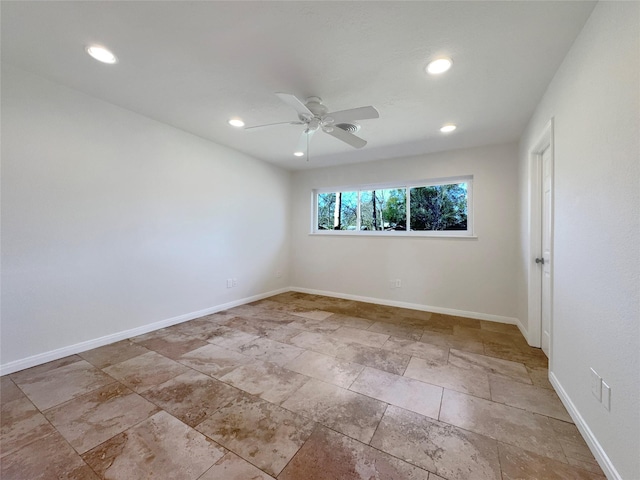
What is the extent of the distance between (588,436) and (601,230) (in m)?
1.14

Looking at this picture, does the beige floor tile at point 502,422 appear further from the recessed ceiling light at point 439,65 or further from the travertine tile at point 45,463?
the recessed ceiling light at point 439,65

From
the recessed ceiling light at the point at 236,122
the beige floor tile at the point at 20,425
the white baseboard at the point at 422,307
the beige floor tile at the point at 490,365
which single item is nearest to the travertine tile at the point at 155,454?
the beige floor tile at the point at 20,425

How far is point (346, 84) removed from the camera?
84.4 inches

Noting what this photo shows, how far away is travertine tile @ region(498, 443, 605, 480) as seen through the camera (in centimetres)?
121

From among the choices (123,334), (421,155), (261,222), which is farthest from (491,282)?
(123,334)

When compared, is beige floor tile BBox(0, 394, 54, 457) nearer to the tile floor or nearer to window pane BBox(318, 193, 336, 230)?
the tile floor

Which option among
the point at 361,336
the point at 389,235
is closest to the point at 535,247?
the point at 389,235

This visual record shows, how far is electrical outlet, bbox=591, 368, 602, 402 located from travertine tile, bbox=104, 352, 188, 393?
2.76 metres

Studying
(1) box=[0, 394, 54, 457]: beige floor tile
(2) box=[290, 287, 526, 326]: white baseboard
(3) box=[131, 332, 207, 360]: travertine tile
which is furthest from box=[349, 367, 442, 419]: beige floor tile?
(2) box=[290, 287, 526, 326]: white baseboard

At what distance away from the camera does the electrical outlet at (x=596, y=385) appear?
130cm

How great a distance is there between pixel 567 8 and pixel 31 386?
4.33 metres

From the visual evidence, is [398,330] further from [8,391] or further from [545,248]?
[8,391]

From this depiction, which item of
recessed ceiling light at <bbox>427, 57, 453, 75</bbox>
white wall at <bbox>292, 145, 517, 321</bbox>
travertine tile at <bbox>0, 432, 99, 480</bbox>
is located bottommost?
travertine tile at <bbox>0, 432, 99, 480</bbox>

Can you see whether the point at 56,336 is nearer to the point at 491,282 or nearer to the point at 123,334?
the point at 123,334
